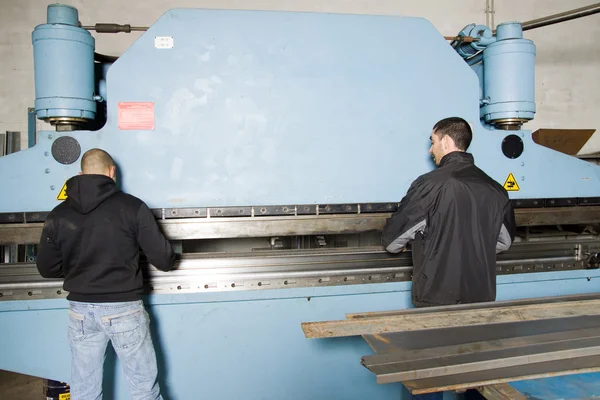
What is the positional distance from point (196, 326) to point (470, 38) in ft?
5.06

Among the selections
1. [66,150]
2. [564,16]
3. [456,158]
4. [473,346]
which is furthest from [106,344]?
[564,16]

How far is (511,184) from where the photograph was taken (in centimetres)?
157

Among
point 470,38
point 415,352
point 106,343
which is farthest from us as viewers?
point 470,38

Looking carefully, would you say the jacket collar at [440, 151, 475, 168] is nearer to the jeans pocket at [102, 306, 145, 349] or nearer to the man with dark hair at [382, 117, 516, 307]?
the man with dark hair at [382, 117, 516, 307]

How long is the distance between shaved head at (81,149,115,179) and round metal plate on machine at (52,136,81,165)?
0.08 metres

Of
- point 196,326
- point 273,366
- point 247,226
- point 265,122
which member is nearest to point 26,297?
point 196,326

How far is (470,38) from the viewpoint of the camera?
1.63 meters

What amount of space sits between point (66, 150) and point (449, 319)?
4.27 feet

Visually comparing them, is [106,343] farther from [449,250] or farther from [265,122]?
[449,250]

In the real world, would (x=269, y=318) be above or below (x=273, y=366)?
above

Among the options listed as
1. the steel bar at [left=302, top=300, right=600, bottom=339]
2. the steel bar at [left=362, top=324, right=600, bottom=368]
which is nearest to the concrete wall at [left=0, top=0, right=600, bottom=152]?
the steel bar at [left=302, top=300, right=600, bottom=339]

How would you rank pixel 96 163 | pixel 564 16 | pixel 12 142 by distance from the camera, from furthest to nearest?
pixel 12 142
pixel 564 16
pixel 96 163

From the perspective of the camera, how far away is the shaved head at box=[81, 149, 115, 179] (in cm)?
126

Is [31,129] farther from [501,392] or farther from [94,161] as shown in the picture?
[501,392]
